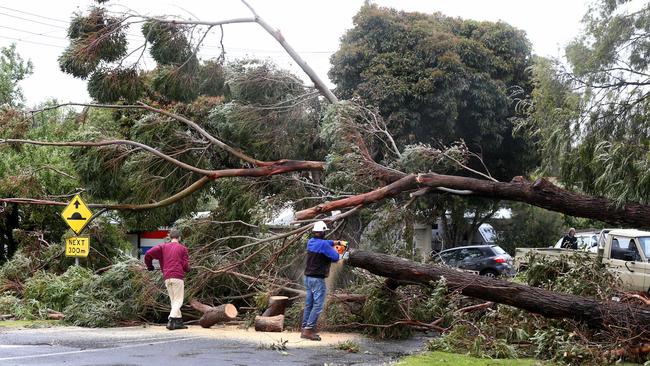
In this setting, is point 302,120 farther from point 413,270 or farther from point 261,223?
point 413,270

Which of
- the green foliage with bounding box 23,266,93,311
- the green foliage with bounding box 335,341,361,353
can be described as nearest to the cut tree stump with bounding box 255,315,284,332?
the green foliage with bounding box 335,341,361,353

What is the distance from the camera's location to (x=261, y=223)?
12430 mm

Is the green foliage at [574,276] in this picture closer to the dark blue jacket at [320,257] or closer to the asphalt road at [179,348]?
the asphalt road at [179,348]

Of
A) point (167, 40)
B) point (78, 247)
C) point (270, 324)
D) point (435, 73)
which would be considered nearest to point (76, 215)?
point (78, 247)

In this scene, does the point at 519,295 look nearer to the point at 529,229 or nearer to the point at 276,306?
the point at 276,306

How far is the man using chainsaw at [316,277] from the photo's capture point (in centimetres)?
980

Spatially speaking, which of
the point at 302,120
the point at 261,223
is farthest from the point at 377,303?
the point at 302,120

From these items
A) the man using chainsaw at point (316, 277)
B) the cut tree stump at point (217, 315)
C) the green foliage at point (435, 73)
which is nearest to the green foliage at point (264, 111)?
the cut tree stump at point (217, 315)

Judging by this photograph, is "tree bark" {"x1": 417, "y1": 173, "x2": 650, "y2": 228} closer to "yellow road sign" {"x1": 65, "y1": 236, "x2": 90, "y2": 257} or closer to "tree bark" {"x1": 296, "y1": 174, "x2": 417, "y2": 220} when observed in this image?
"tree bark" {"x1": 296, "y1": 174, "x2": 417, "y2": 220}

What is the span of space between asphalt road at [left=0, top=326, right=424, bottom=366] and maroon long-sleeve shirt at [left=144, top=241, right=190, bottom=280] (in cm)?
86

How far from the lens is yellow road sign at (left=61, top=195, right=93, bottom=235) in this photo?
43.8ft

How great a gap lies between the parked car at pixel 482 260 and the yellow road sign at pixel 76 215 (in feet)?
38.3

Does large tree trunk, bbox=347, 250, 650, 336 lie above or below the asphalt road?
above

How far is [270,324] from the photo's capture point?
10.8 meters
